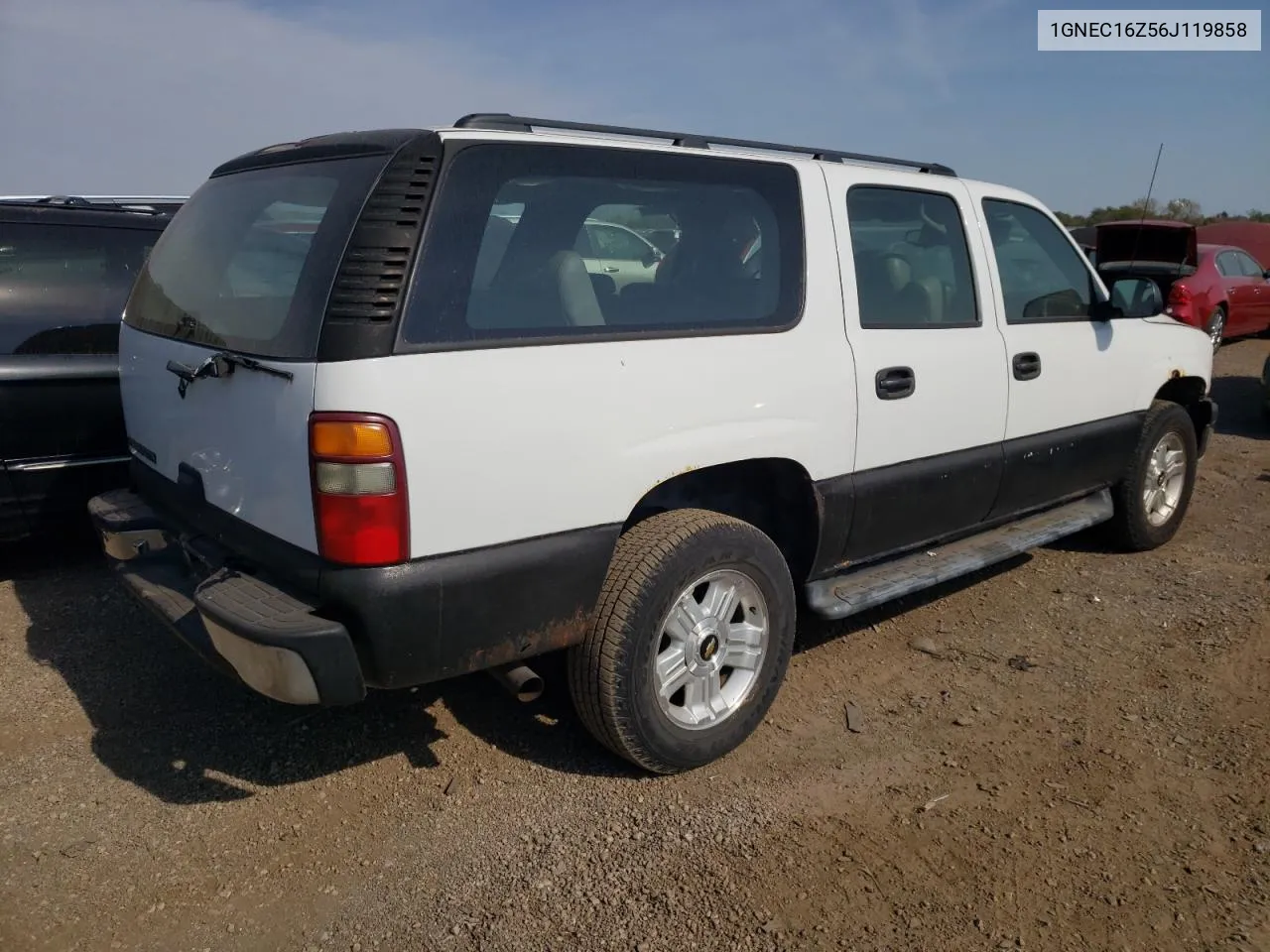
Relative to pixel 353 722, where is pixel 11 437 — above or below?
above

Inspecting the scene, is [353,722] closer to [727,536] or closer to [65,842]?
[65,842]

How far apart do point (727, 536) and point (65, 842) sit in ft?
6.74

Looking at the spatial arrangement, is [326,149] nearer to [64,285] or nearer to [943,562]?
[64,285]

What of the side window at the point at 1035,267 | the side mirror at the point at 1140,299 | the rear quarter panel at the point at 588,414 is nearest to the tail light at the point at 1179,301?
the side mirror at the point at 1140,299

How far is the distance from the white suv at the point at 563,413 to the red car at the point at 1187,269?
8.18 meters

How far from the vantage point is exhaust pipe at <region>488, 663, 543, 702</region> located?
271cm

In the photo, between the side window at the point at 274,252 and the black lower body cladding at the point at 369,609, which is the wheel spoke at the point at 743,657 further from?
the side window at the point at 274,252

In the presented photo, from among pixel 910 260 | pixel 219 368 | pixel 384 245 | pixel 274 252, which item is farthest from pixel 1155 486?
pixel 219 368

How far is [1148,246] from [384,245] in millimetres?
11492

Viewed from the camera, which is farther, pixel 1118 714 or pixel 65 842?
pixel 1118 714

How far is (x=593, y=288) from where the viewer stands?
2.81 meters

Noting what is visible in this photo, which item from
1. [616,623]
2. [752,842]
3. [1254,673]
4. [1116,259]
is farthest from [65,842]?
[1116,259]

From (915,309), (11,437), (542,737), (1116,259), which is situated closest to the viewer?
(542,737)

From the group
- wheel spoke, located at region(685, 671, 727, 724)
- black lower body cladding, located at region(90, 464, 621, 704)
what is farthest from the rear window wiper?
wheel spoke, located at region(685, 671, 727, 724)
